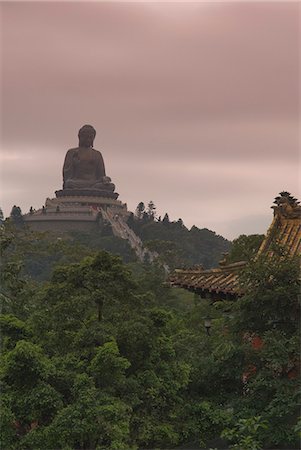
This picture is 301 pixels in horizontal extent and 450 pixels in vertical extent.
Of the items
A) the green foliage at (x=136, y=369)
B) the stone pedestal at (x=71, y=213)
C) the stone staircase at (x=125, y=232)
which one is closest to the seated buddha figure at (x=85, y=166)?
the stone pedestal at (x=71, y=213)

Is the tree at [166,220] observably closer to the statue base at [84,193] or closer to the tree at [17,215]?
the statue base at [84,193]

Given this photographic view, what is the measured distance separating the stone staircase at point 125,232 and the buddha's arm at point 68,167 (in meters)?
5.79

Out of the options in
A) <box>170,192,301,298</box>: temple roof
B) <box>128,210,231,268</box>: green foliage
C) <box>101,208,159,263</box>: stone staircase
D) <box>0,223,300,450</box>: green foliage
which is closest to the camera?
<box>0,223,300,450</box>: green foliage

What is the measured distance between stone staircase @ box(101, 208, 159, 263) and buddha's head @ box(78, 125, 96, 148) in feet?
26.4

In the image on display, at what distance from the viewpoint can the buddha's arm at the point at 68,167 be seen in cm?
8169

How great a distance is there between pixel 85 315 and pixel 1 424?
185 cm

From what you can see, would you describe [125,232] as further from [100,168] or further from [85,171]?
[85,171]

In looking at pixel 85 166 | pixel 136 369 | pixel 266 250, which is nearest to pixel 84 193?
pixel 85 166

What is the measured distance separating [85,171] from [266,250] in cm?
7253

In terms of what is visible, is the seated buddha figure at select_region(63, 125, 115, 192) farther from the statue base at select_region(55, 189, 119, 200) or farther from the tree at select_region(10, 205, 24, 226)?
the tree at select_region(10, 205, 24, 226)

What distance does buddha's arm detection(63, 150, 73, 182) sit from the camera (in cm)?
8169

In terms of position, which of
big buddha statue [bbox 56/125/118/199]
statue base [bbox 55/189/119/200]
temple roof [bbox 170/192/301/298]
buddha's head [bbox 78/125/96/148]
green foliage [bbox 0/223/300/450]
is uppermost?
buddha's head [bbox 78/125/96/148]

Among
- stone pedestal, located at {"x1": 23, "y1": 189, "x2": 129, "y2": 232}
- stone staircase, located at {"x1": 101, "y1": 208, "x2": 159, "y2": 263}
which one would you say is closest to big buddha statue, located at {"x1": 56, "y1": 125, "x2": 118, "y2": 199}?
stone pedestal, located at {"x1": 23, "y1": 189, "x2": 129, "y2": 232}

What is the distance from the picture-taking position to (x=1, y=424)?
723 centimetres
